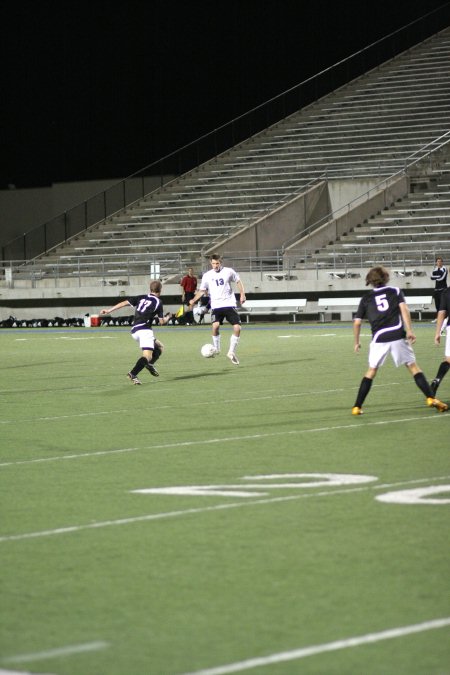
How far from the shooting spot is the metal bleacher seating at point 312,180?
50.6 metres

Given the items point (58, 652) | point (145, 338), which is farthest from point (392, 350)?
point (58, 652)

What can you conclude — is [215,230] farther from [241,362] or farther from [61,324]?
[241,362]

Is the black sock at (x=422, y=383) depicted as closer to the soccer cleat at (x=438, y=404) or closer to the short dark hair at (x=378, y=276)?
the soccer cleat at (x=438, y=404)

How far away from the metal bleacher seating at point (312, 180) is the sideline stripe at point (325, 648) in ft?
140

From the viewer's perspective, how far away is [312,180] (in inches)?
2130

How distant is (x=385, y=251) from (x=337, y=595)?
4313 cm

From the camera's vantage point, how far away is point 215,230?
54031 millimetres

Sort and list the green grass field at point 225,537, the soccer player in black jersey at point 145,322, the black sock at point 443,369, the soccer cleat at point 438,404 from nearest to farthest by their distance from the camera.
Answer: the green grass field at point 225,537
the soccer cleat at point 438,404
the black sock at point 443,369
the soccer player in black jersey at point 145,322

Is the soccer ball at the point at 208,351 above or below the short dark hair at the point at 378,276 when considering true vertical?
below

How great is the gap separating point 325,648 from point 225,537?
2.49m

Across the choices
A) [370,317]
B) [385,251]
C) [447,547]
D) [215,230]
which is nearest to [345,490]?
[447,547]

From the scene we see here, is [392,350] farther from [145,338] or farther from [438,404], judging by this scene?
[145,338]

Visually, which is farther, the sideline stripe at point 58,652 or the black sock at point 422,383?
the black sock at point 422,383

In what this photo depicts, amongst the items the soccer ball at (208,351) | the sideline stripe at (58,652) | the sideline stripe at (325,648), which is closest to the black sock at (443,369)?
the sideline stripe at (325,648)
